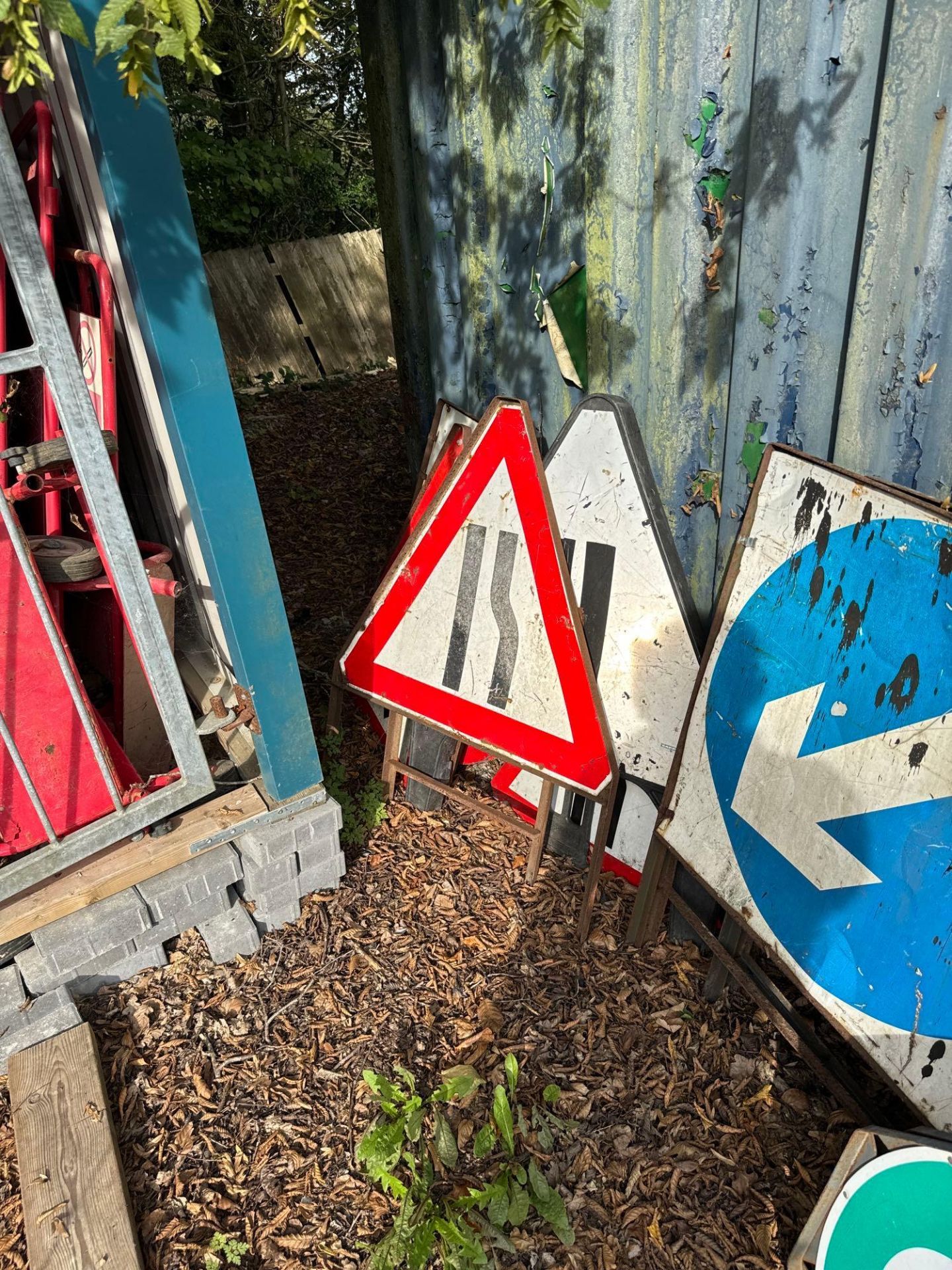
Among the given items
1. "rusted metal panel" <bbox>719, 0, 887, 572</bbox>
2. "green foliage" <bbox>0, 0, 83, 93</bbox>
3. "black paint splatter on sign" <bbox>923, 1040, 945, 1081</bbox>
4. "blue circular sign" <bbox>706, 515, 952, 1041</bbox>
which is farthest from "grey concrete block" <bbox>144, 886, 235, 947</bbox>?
"green foliage" <bbox>0, 0, 83, 93</bbox>

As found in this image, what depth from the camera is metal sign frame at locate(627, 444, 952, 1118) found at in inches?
81.2

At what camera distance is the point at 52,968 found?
2.80m

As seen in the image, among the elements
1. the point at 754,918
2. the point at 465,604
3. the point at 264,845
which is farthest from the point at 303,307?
the point at 754,918

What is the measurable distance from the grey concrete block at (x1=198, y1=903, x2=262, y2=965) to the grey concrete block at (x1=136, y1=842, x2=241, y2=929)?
97 millimetres

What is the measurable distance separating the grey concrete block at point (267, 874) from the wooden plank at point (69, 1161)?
671 mm

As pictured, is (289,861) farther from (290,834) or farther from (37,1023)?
(37,1023)

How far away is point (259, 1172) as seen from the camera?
254 centimetres

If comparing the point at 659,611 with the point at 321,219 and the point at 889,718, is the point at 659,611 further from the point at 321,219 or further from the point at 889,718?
the point at 321,219

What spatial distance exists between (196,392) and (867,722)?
6.91 feet

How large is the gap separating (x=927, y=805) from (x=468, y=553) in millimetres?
1745

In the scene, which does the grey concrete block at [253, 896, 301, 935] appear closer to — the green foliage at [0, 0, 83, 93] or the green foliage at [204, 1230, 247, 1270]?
the green foliage at [204, 1230, 247, 1270]

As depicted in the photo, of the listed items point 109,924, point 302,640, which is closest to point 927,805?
point 109,924

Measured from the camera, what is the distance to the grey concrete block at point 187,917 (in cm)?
301

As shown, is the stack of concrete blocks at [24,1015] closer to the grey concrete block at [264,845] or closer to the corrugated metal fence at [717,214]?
the grey concrete block at [264,845]
